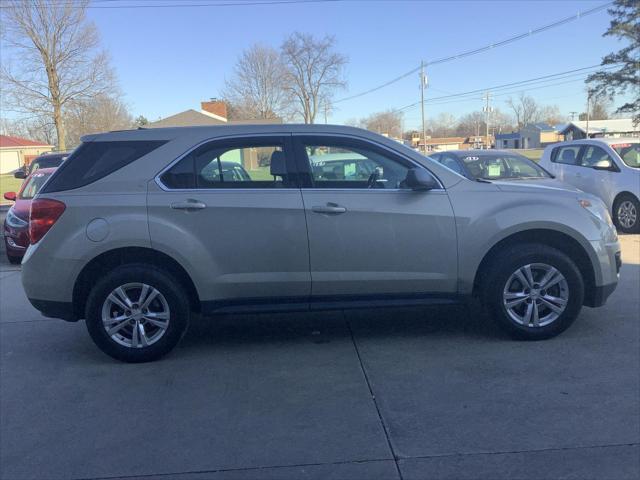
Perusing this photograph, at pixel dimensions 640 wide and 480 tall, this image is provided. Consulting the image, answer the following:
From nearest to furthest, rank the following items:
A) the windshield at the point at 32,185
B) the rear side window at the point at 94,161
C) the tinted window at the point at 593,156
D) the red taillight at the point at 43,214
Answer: the red taillight at the point at 43,214 → the rear side window at the point at 94,161 → the windshield at the point at 32,185 → the tinted window at the point at 593,156

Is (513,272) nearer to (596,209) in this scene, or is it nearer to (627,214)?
(596,209)

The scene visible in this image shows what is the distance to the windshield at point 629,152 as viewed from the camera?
431 inches

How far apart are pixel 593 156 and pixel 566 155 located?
873 mm

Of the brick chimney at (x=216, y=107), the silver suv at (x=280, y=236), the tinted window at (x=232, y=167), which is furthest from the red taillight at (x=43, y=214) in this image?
the brick chimney at (x=216, y=107)

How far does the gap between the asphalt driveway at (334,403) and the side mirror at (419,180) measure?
135cm

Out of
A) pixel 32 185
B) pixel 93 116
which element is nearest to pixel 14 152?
pixel 93 116

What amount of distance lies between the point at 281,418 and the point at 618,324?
3435 millimetres

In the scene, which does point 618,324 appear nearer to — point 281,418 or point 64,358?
point 281,418

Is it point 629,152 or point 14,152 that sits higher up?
point 14,152

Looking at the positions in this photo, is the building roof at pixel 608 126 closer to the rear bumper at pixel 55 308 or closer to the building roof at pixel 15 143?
the building roof at pixel 15 143

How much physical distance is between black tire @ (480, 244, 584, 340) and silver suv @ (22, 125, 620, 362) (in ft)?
0.04

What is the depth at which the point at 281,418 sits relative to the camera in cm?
382

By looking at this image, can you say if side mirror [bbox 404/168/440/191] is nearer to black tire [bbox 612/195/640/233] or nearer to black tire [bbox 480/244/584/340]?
black tire [bbox 480/244/584/340]

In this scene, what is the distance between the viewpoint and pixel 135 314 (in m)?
4.77
